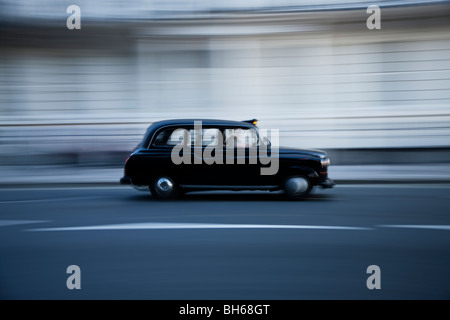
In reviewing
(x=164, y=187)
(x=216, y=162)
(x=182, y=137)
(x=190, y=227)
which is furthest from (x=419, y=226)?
(x=164, y=187)

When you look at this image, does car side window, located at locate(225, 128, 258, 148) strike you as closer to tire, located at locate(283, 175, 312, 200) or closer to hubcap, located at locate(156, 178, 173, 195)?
tire, located at locate(283, 175, 312, 200)

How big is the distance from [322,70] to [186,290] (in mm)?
11857

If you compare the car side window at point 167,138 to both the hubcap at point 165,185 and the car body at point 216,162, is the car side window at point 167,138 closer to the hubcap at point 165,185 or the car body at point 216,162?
the car body at point 216,162

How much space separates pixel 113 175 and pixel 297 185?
5.81 metres

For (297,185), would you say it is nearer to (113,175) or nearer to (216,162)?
(216,162)

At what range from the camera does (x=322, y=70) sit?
47.1ft

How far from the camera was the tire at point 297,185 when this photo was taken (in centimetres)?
754

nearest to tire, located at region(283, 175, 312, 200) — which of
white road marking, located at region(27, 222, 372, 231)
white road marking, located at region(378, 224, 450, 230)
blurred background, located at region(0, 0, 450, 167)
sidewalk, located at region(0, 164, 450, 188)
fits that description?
white road marking, located at region(27, 222, 372, 231)

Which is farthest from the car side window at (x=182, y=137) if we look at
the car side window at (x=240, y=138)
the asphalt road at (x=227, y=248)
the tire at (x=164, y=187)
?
the asphalt road at (x=227, y=248)

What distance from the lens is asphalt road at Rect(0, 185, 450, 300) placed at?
3719mm

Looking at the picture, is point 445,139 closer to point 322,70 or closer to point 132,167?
point 322,70

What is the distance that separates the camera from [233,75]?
47.4ft
